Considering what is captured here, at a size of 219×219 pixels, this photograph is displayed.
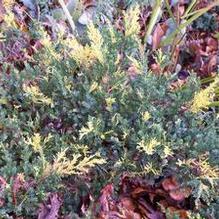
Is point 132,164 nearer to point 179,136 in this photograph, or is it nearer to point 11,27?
point 179,136

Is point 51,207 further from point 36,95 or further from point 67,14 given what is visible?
point 67,14

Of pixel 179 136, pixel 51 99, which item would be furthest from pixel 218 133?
pixel 51 99

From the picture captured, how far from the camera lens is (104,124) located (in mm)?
1687

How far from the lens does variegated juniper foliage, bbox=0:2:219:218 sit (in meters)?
1.61

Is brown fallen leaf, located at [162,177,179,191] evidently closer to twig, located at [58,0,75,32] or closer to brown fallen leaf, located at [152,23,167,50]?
brown fallen leaf, located at [152,23,167,50]

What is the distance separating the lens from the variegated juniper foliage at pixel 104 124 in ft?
5.28

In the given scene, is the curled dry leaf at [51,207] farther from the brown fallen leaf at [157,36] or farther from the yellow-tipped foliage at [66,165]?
the brown fallen leaf at [157,36]

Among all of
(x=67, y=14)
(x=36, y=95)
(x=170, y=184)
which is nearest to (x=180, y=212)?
(x=170, y=184)

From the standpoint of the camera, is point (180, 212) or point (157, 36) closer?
point (180, 212)

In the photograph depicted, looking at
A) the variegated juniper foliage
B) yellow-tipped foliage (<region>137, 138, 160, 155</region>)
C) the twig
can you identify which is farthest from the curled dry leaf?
the twig

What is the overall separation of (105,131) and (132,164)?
0.51 ft

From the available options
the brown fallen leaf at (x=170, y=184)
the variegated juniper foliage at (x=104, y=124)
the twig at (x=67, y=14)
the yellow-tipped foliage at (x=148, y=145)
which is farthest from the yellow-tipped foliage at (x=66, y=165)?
the twig at (x=67, y=14)

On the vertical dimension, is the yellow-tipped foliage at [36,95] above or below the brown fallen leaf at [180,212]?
above

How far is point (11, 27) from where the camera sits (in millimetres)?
1956
